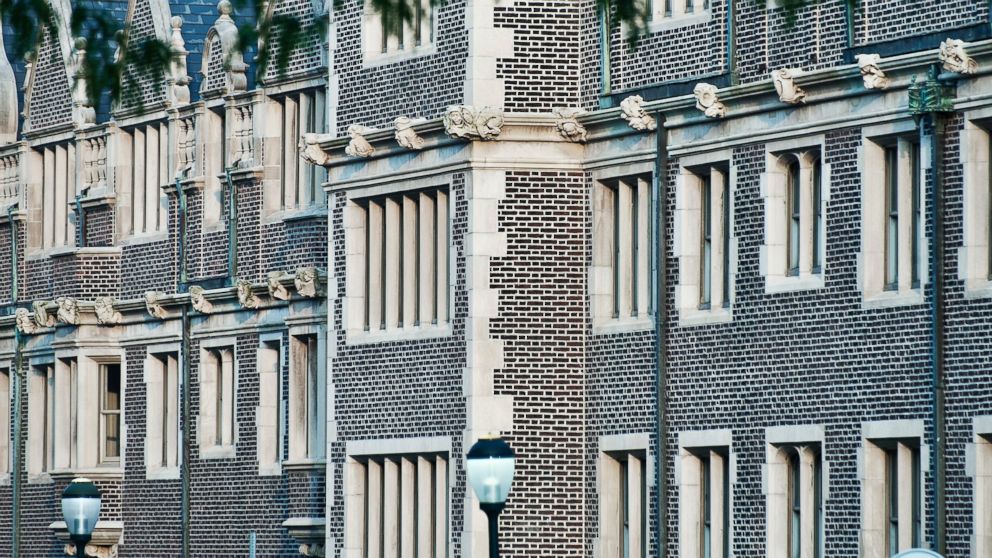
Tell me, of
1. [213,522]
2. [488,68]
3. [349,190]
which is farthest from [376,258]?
[213,522]

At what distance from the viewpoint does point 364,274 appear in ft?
118

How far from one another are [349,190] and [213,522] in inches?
299

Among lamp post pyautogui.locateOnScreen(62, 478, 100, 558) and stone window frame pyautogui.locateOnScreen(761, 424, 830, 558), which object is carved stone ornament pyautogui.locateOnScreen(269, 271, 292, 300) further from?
stone window frame pyautogui.locateOnScreen(761, 424, 830, 558)

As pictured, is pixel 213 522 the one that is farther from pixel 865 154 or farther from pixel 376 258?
pixel 865 154

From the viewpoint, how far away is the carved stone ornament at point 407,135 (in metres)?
34.4

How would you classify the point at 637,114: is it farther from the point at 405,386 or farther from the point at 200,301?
the point at 200,301

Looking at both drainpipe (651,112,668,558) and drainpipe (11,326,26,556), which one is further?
drainpipe (11,326,26,556)

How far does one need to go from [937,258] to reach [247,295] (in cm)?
1475

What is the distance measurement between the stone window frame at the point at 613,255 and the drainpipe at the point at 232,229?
9326 millimetres

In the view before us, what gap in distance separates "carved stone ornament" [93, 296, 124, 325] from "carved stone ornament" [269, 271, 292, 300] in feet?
19.0

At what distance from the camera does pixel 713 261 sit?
1254 inches

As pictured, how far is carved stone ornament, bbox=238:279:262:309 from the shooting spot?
40803 millimetres

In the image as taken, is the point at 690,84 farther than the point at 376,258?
No

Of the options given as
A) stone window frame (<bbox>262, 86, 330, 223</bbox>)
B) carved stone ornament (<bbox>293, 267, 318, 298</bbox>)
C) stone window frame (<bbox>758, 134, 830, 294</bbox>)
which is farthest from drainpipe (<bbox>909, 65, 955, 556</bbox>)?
stone window frame (<bbox>262, 86, 330, 223</bbox>)
